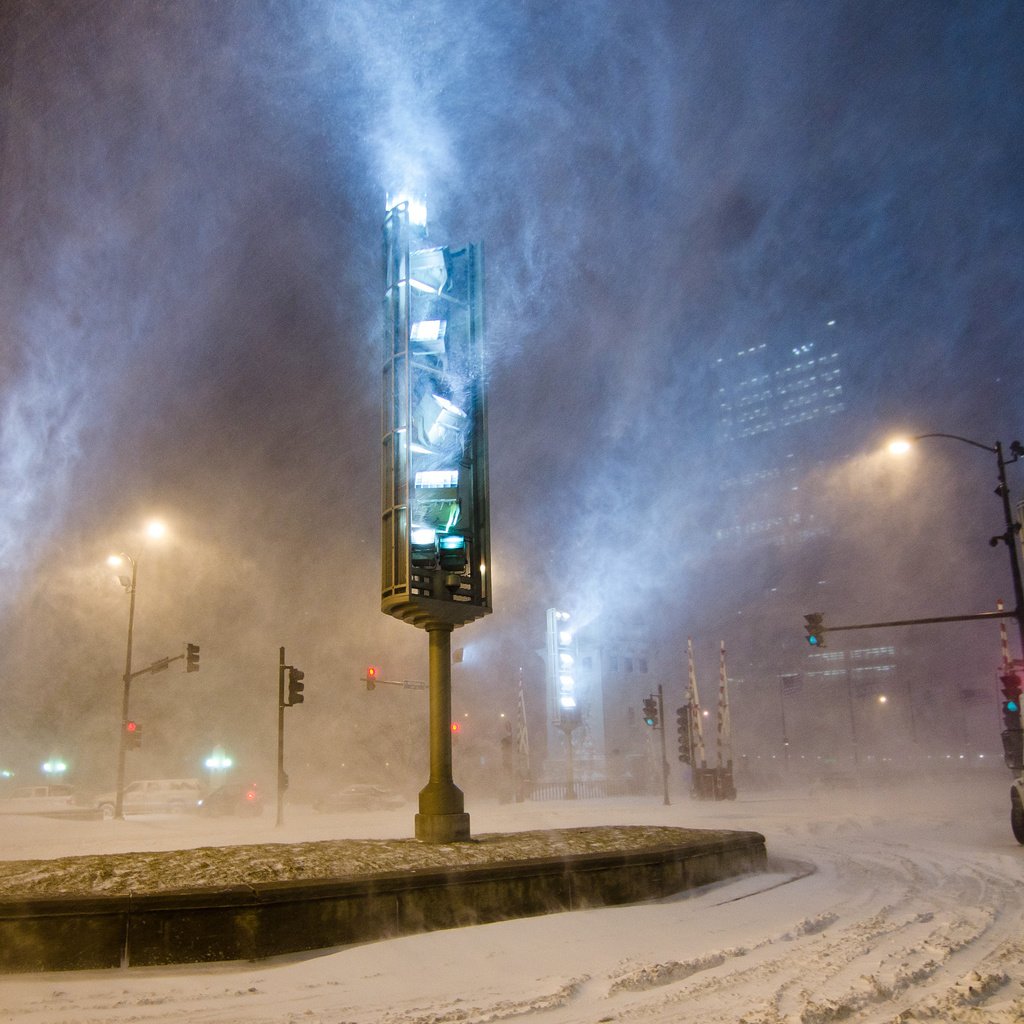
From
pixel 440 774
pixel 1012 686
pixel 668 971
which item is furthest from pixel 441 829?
pixel 1012 686

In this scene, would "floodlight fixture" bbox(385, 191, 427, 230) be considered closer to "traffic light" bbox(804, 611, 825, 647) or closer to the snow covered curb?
the snow covered curb

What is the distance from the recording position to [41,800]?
144 ft

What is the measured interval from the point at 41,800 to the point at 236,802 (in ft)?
61.3

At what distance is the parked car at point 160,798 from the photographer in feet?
106

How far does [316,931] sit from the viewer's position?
23.0ft

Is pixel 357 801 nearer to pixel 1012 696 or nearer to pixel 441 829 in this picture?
pixel 1012 696

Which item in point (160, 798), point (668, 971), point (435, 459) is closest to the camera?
point (668, 971)

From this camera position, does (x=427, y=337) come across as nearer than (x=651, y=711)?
Yes

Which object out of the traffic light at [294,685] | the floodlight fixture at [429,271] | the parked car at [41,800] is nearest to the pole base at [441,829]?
the floodlight fixture at [429,271]

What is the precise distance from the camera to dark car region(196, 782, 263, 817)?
31.8m

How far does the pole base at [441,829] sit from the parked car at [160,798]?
25745 millimetres

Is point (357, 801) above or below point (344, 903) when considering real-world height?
below

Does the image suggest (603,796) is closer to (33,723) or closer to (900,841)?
(900,841)

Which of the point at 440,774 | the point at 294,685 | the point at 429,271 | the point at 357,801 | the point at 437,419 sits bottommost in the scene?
the point at 357,801
